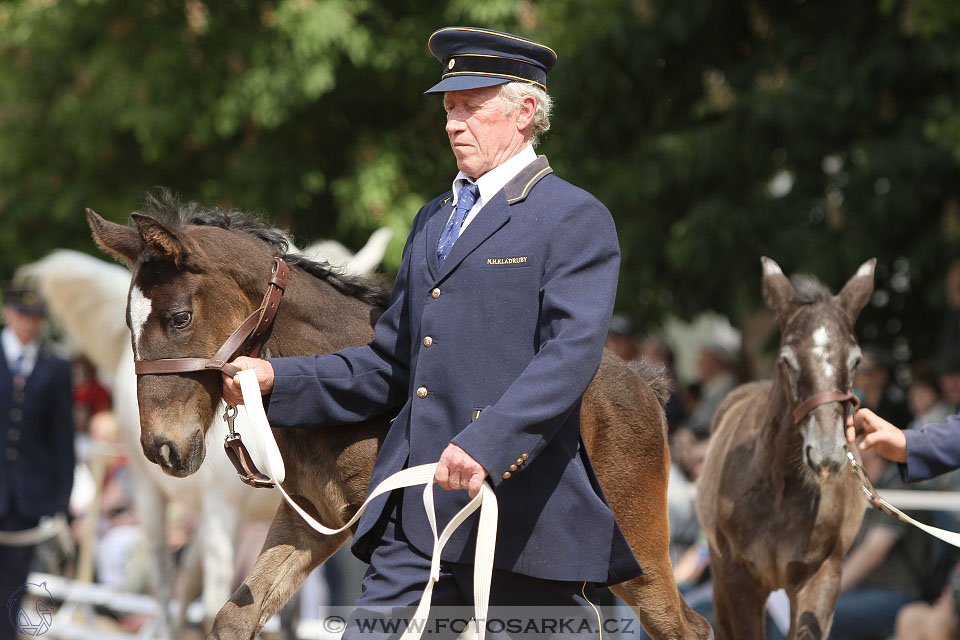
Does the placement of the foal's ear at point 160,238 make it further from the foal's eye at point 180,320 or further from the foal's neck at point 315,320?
the foal's neck at point 315,320

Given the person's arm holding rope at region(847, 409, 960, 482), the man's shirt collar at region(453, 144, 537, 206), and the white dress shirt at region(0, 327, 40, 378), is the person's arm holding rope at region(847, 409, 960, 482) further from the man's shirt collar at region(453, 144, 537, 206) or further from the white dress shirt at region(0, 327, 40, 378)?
the white dress shirt at region(0, 327, 40, 378)

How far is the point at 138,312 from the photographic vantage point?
390cm

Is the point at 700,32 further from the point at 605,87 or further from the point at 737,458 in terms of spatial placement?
the point at 737,458

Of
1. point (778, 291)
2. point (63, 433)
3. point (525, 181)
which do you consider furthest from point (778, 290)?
point (63, 433)

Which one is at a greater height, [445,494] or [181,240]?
[181,240]

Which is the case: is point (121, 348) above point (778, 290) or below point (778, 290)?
below

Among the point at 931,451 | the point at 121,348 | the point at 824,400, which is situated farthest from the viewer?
the point at 121,348

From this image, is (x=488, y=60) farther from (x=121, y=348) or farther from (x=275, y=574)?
(x=121, y=348)

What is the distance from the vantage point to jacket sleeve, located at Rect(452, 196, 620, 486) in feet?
11.0

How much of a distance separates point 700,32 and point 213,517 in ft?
19.5

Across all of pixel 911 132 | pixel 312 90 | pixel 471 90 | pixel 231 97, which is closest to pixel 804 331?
pixel 471 90

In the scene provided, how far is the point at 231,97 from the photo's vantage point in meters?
12.2

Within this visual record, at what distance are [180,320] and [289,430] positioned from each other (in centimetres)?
64

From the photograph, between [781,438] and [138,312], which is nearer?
[138,312]
